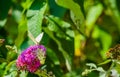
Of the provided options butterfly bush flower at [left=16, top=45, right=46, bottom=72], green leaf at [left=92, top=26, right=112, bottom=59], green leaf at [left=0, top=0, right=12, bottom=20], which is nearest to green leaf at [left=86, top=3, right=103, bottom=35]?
green leaf at [left=92, top=26, right=112, bottom=59]

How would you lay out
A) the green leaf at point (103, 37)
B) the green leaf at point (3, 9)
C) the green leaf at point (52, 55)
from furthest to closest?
the green leaf at point (103, 37)
the green leaf at point (3, 9)
the green leaf at point (52, 55)

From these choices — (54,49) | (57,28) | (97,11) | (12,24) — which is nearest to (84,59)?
(97,11)

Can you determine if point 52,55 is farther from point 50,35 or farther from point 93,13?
point 93,13

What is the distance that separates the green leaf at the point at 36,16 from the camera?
3.52ft

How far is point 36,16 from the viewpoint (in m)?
1.11

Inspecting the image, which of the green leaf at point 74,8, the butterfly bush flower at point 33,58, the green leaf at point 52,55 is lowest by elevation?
the butterfly bush flower at point 33,58

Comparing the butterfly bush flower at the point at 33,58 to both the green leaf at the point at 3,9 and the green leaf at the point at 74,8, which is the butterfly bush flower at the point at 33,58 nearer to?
the green leaf at the point at 74,8

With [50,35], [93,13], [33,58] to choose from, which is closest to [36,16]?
[50,35]

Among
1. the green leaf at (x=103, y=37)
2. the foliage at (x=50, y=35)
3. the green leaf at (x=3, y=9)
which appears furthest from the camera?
the green leaf at (x=103, y=37)

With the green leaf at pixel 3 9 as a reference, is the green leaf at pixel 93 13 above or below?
above

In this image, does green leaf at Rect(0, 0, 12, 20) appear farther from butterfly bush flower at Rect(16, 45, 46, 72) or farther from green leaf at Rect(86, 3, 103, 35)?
green leaf at Rect(86, 3, 103, 35)

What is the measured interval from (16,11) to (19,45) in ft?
1.44

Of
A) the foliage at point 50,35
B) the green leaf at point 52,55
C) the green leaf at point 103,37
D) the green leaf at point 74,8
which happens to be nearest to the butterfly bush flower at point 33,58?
the foliage at point 50,35

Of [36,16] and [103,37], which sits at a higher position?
[103,37]
